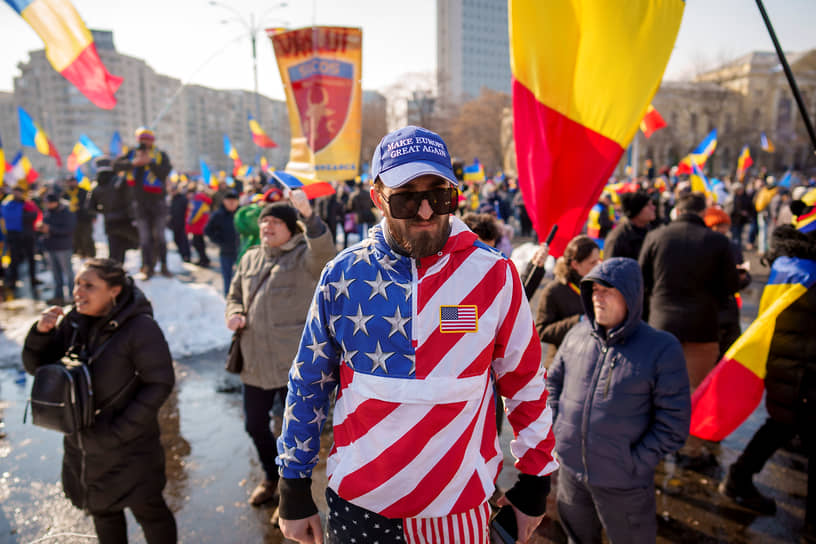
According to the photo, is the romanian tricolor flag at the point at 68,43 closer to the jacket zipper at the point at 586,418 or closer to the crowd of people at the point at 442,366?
the crowd of people at the point at 442,366

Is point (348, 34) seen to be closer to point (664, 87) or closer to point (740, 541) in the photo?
point (740, 541)

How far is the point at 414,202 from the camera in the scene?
1652 millimetres

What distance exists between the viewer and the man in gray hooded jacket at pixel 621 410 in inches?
94.6

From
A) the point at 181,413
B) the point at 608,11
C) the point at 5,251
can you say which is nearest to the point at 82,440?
the point at 181,413

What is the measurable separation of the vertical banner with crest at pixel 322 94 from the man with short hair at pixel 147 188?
5597mm

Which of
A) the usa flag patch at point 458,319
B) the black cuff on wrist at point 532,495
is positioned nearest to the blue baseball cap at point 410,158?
the usa flag patch at point 458,319

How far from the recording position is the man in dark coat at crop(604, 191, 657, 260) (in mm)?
4938

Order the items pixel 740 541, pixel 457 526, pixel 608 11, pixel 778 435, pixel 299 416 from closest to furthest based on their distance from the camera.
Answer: pixel 457 526 < pixel 299 416 < pixel 608 11 < pixel 740 541 < pixel 778 435

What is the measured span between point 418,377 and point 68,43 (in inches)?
179

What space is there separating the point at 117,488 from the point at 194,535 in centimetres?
93

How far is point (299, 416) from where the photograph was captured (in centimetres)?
177

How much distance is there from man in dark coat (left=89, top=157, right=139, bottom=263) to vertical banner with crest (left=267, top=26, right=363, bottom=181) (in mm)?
6027

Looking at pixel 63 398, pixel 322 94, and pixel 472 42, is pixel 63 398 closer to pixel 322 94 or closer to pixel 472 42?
pixel 322 94

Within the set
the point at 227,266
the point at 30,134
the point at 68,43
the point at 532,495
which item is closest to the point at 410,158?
the point at 532,495
